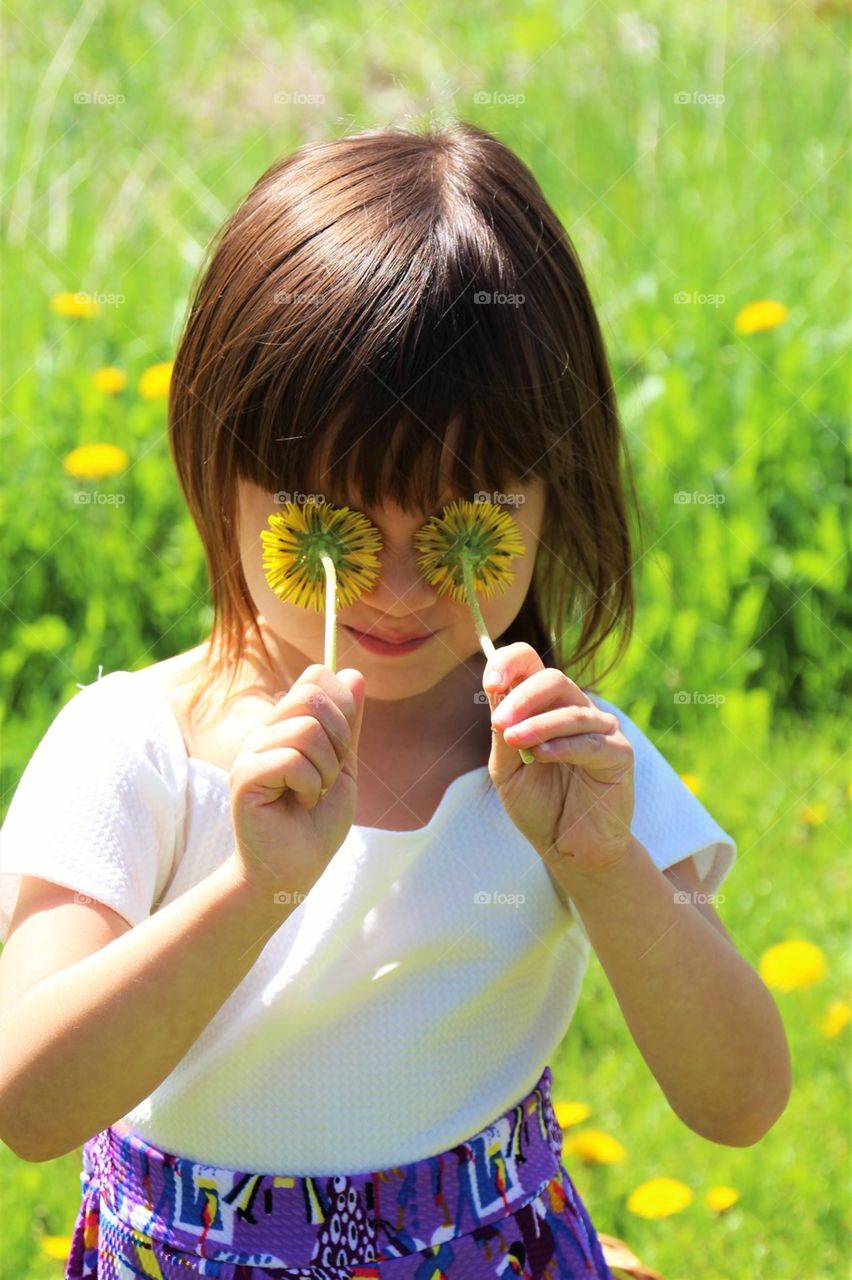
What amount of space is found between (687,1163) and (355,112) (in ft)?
9.00

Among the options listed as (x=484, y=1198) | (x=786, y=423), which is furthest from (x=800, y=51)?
(x=484, y=1198)

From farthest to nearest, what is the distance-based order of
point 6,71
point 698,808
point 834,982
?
point 6,71 → point 834,982 → point 698,808

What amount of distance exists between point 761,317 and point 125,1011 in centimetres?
200

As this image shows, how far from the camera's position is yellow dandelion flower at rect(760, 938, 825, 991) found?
75.1 inches

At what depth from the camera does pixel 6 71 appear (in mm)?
3707

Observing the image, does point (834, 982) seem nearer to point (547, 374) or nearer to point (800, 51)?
point (547, 374)
